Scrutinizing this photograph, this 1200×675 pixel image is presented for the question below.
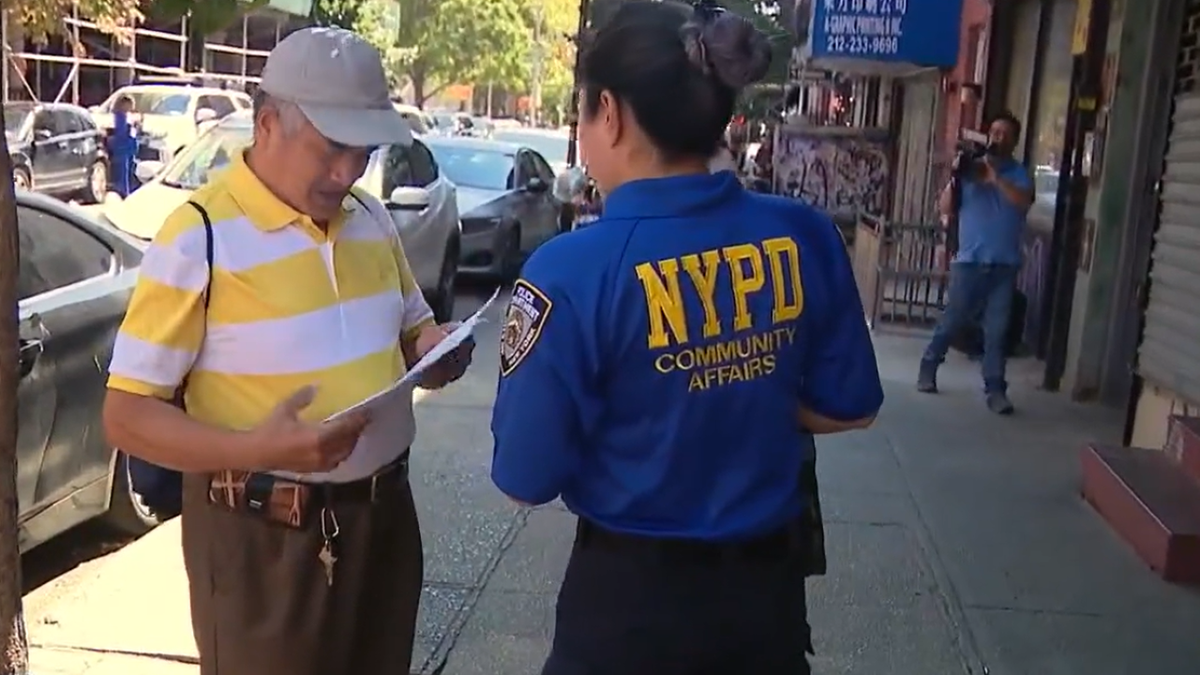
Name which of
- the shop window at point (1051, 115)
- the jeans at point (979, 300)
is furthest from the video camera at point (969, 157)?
the shop window at point (1051, 115)

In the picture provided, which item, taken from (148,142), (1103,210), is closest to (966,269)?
(1103,210)

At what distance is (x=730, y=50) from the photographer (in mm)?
2094

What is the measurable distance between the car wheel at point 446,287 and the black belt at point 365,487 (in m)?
8.41

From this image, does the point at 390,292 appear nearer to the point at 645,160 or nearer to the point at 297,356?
the point at 297,356

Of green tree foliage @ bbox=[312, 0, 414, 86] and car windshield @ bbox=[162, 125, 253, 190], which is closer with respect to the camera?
car windshield @ bbox=[162, 125, 253, 190]

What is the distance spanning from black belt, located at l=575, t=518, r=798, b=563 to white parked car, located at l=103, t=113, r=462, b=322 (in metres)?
7.03

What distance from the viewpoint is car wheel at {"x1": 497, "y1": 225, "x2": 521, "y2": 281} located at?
43.7 feet

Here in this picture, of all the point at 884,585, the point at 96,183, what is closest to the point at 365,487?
the point at 884,585

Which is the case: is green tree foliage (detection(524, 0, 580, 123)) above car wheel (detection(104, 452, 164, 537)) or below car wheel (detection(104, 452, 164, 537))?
above

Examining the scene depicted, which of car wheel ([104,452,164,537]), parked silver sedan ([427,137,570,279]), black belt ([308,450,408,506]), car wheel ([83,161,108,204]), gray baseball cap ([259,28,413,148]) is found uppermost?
gray baseball cap ([259,28,413,148])

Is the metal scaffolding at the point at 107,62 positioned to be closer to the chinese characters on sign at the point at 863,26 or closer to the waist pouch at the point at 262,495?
the chinese characters on sign at the point at 863,26

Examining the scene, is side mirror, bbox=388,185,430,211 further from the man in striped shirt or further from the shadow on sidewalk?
the man in striped shirt

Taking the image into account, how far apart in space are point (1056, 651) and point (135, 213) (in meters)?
6.55

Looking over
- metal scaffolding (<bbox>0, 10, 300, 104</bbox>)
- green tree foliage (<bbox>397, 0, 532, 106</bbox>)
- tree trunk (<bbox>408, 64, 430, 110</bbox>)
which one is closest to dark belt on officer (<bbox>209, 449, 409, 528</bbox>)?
metal scaffolding (<bbox>0, 10, 300, 104</bbox>)
